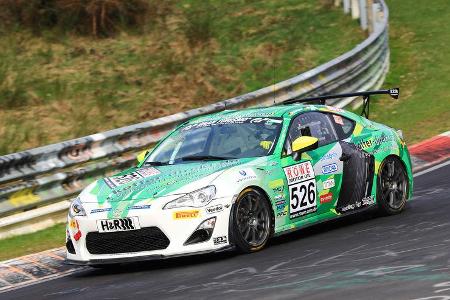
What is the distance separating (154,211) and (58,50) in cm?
1248

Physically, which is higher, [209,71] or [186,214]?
[209,71]

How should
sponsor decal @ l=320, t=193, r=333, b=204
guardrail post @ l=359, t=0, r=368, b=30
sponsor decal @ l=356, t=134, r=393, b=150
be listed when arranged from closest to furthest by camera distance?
1. sponsor decal @ l=320, t=193, r=333, b=204
2. sponsor decal @ l=356, t=134, r=393, b=150
3. guardrail post @ l=359, t=0, r=368, b=30

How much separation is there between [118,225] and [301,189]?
6.43ft

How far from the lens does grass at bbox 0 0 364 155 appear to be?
1798 centimetres

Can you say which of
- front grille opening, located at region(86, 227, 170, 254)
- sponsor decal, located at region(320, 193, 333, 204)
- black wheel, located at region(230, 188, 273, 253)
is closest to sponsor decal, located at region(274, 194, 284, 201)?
black wheel, located at region(230, 188, 273, 253)

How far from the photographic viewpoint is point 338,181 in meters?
10.8

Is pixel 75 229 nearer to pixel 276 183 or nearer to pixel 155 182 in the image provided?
pixel 155 182

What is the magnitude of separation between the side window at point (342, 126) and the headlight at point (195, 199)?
2.26 metres

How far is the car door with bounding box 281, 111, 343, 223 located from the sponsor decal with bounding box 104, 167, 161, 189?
1285 millimetres

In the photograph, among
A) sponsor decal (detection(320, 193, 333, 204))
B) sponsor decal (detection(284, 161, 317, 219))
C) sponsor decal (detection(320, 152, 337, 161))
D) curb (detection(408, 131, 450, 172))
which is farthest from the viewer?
curb (detection(408, 131, 450, 172))

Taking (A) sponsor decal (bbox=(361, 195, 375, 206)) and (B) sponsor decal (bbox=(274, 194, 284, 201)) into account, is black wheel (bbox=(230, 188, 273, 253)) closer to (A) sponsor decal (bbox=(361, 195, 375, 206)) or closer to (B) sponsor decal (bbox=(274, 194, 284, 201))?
(B) sponsor decal (bbox=(274, 194, 284, 201))

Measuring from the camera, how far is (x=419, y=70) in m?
21.6

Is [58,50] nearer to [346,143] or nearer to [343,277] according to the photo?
[346,143]

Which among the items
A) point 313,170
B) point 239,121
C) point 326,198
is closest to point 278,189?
point 313,170
